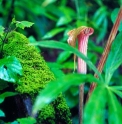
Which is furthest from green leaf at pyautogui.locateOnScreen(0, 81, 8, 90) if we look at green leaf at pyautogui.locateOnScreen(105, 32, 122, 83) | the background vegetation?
the background vegetation

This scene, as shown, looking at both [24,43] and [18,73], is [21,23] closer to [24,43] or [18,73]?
[24,43]

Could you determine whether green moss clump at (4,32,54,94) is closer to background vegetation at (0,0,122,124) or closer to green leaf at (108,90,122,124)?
green leaf at (108,90,122,124)

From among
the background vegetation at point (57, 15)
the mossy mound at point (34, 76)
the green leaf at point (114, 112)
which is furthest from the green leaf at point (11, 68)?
the background vegetation at point (57, 15)

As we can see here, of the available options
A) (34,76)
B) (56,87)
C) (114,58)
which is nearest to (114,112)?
(56,87)

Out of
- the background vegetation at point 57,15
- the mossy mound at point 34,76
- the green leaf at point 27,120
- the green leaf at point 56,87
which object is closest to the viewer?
the green leaf at point 56,87

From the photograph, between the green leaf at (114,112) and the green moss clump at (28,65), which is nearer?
the green leaf at (114,112)

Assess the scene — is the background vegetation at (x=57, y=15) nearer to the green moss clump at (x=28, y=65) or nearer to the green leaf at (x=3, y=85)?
the green moss clump at (x=28, y=65)
